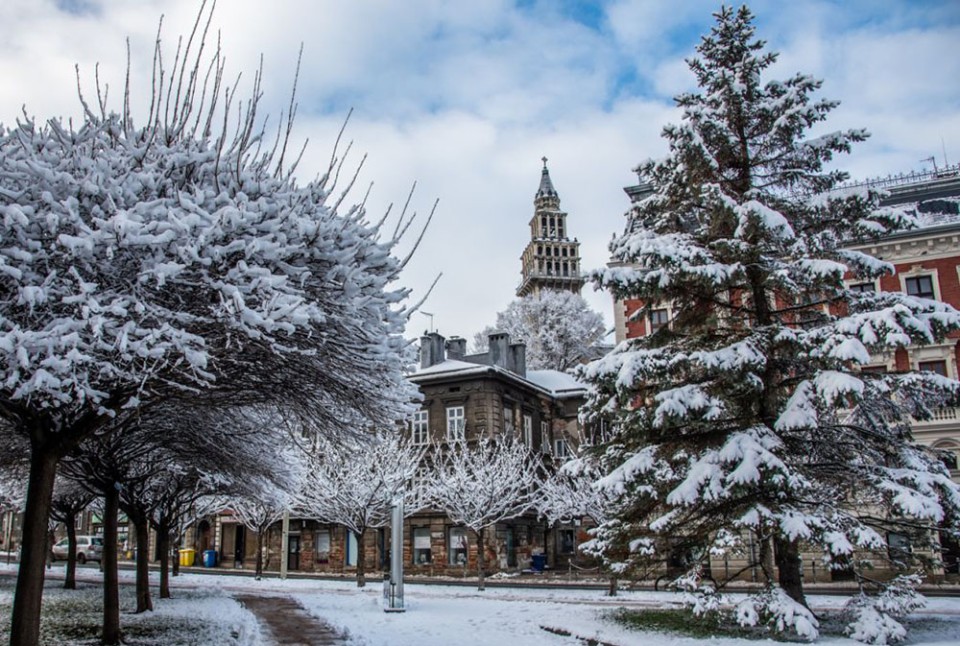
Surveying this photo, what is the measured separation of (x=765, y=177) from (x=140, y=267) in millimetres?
13490

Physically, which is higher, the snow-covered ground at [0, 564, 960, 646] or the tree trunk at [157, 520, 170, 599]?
the tree trunk at [157, 520, 170, 599]

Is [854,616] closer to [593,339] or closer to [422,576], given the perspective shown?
[422,576]

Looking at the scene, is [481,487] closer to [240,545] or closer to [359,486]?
[359,486]

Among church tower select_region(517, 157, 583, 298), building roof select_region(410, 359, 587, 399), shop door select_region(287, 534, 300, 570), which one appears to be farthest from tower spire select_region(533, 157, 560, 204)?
shop door select_region(287, 534, 300, 570)

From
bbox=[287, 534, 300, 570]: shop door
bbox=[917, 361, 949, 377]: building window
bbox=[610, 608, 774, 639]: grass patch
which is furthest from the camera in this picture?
Result: bbox=[287, 534, 300, 570]: shop door

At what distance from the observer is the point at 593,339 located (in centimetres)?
6775

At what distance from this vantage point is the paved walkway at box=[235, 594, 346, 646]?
1358 cm

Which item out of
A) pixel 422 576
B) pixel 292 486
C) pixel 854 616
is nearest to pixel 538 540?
pixel 422 576

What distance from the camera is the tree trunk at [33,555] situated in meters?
8.37

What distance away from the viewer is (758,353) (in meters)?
14.3

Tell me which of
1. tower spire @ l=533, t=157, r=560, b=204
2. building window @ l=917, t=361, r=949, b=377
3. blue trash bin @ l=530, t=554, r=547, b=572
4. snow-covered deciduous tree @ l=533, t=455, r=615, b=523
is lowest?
blue trash bin @ l=530, t=554, r=547, b=572

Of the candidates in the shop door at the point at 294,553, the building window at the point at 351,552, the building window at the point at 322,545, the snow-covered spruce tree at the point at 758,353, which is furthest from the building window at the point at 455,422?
the snow-covered spruce tree at the point at 758,353

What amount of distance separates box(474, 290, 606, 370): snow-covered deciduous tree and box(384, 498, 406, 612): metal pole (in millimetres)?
44757

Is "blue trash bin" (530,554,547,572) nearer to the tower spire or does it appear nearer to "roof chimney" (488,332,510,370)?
"roof chimney" (488,332,510,370)
